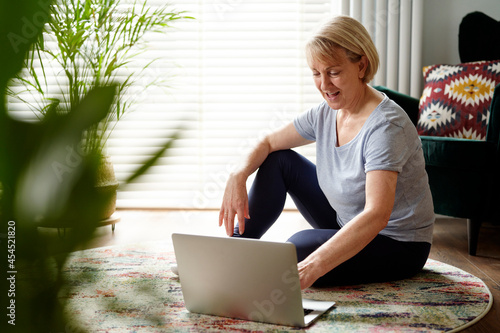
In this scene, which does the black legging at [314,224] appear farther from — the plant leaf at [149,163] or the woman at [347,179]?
the plant leaf at [149,163]

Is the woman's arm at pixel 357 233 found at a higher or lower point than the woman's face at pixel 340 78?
lower

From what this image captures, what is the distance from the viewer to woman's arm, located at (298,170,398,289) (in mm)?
1301

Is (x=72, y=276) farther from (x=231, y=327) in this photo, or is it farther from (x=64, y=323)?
(x=231, y=327)

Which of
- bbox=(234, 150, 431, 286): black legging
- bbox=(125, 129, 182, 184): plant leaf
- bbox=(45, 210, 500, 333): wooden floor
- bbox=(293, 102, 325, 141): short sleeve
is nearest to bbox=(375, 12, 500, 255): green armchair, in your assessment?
bbox=(45, 210, 500, 333): wooden floor

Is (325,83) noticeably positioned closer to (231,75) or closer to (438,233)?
(438,233)

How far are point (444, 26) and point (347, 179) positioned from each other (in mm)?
1969

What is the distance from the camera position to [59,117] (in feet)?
0.89

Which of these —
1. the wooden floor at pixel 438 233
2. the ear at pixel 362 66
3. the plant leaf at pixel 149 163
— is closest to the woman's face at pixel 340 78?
the ear at pixel 362 66

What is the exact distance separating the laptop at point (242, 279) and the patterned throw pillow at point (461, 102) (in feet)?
5.04

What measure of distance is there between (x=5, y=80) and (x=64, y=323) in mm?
133

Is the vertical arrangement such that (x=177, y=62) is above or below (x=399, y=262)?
above

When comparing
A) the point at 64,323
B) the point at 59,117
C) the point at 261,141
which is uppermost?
the point at 59,117

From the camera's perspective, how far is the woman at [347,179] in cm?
146

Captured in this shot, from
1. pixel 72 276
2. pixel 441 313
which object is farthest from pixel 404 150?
pixel 72 276
